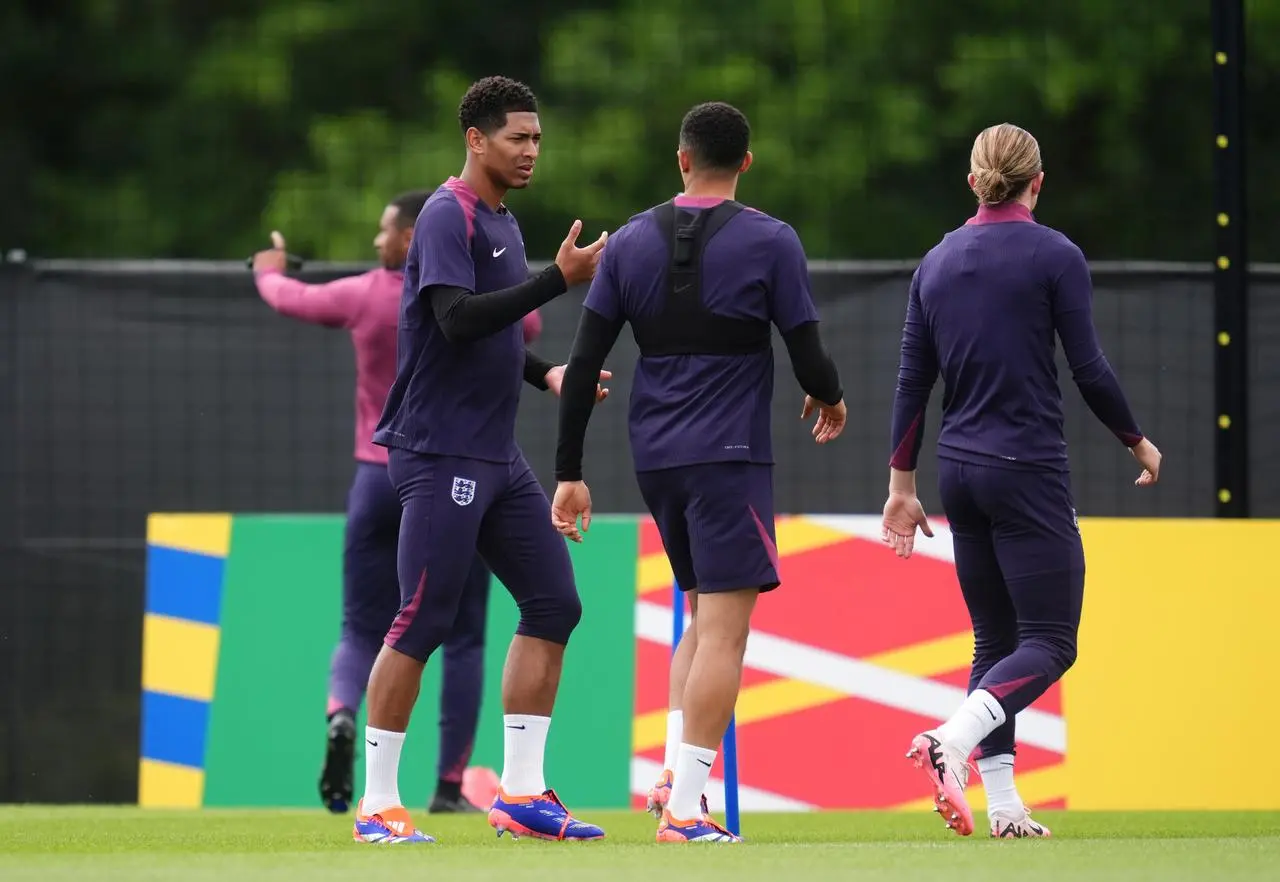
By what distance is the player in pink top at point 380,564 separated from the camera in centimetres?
762

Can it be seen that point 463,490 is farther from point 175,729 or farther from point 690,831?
point 175,729

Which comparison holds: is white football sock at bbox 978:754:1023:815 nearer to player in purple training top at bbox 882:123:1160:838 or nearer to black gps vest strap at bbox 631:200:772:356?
player in purple training top at bbox 882:123:1160:838

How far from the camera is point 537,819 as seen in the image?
6012 millimetres

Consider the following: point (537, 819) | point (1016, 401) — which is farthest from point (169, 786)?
point (1016, 401)

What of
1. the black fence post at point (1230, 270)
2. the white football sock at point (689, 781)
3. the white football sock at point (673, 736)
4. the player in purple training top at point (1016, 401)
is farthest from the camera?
the black fence post at point (1230, 270)

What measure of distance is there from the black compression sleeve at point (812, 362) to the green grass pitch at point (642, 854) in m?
1.20

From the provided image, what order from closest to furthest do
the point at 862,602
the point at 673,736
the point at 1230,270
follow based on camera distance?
the point at 673,736
the point at 862,602
the point at 1230,270

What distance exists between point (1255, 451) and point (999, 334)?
3120 millimetres

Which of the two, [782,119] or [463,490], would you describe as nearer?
[463,490]

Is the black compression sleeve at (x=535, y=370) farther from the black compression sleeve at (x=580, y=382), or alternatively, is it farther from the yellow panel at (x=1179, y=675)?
the yellow panel at (x=1179, y=675)

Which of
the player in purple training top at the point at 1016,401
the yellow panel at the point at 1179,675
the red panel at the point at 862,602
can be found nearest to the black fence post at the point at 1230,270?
the yellow panel at the point at 1179,675

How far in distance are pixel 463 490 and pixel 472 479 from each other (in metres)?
0.04

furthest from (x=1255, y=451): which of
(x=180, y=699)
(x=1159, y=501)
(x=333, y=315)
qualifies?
(x=180, y=699)

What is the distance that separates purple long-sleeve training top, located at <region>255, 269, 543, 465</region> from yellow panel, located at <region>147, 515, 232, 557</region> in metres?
0.98
